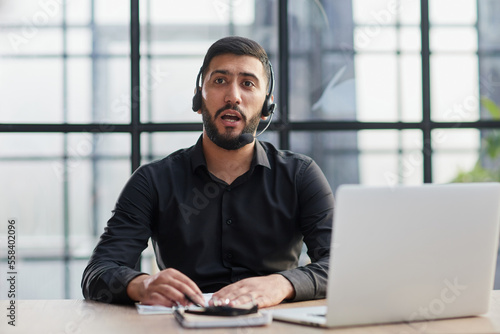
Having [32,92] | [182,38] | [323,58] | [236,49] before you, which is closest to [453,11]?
[323,58]

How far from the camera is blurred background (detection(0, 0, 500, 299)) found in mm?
3197

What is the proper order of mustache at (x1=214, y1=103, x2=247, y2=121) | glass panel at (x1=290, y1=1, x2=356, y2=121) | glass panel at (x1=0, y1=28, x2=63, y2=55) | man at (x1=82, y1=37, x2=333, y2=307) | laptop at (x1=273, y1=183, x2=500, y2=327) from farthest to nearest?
1. glass panel at (x1=290, y1=1, x2=356, y2=121)
2. glass panel at (x1=0, y1=28, x2=63, y2=55)
3. mustache at (x1=214, y1=103, x2=247, y2=121)
4. man at (x1=82, y1=37, x2=333, y2=307)
5. laptop at (x1=273, y1=183, x2=500, y2=327)

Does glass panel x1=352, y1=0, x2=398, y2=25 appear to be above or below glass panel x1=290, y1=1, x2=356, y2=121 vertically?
above

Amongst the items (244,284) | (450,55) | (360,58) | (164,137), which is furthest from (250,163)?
(450,55)

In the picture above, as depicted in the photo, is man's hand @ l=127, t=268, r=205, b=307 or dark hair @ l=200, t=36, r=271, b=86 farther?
dark hair @ l=200, t=36, r=271, b=86

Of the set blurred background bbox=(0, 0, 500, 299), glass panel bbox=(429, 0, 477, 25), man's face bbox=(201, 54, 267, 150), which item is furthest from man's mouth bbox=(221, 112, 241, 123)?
glass panel bbox=(429, 0, 477, 25)

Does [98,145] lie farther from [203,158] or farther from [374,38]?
[374,38]

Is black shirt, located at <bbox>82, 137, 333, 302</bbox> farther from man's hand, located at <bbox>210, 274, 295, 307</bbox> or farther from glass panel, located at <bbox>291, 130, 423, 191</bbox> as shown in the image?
glass panel, located at <bbox>291, 130, 423, 191</bbox>

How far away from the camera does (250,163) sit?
2.11m

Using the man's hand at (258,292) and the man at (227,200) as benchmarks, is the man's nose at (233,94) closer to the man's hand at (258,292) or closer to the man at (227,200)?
the man at (227,200)

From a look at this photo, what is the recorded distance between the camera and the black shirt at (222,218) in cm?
195

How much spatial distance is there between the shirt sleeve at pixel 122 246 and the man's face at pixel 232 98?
0.31 metres

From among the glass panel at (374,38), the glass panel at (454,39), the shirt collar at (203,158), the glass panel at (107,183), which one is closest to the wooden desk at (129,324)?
the shirt collar at (203,158)

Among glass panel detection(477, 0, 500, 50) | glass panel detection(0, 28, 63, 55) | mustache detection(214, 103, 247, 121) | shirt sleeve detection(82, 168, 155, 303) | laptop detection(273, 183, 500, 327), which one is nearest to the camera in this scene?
laptop detection(273, 183, 500, 327)
